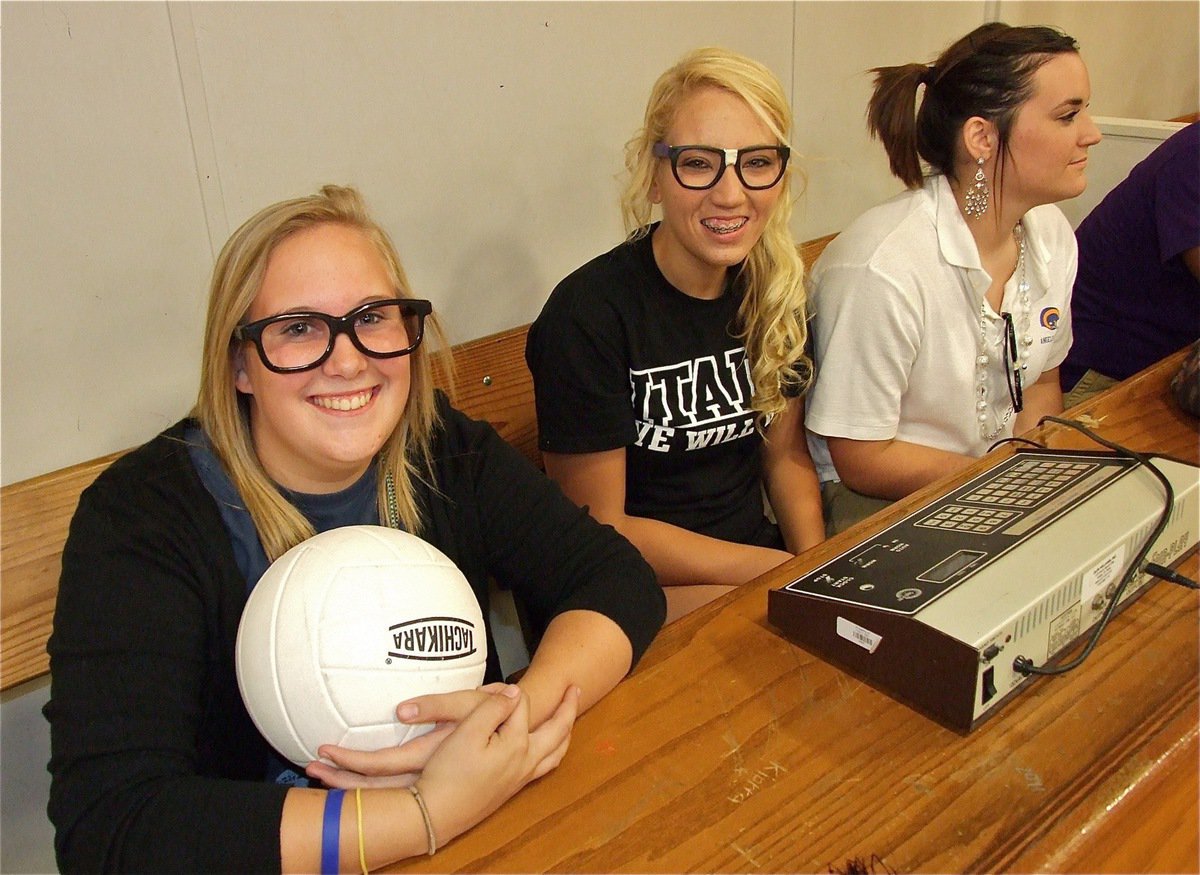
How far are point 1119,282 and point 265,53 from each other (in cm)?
224

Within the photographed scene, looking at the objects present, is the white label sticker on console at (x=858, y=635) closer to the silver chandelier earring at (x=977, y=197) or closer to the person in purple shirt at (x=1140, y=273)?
the silver chandelier earring at (x=977, y=197)

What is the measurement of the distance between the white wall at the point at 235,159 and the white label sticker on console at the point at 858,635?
134 centimetres

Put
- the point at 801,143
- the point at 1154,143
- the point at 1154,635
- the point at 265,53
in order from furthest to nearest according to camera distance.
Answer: the point at 1154,143, the point at 801,143, the point at 265,53, the point at 1154,635

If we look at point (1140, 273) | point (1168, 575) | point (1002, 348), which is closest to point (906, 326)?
point (1002, 348)

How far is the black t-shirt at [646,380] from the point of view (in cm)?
189

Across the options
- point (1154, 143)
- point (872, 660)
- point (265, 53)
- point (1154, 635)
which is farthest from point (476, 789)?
point (1154, 143)

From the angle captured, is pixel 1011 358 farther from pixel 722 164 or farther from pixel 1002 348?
pixel 722 164

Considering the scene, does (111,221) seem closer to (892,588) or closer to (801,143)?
(892,588)

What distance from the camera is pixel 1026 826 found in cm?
91

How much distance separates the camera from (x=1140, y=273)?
2.59m

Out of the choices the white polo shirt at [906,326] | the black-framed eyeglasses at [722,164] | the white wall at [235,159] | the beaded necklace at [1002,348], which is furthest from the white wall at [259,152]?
the beaded necklace at [1002,348]

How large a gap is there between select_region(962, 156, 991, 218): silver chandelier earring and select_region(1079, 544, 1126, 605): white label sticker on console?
45.9 inches

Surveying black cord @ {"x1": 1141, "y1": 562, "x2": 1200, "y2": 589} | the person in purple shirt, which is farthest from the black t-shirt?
the person in purple shirt

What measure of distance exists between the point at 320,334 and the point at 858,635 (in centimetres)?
77
